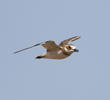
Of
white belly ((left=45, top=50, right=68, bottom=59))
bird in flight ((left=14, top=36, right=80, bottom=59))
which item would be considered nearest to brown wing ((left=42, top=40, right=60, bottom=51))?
bird in flight ((left=14, top=36, right=80, bottom=59))

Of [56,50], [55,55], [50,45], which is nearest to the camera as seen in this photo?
[50,45]

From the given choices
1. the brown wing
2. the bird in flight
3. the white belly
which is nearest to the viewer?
the brown wing

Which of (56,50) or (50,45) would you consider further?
(56,50)

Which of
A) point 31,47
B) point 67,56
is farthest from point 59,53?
point 31,47

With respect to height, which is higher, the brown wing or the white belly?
the brown wing

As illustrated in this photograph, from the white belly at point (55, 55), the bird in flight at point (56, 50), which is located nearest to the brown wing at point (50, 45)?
the bird in flight at point (56, 50)

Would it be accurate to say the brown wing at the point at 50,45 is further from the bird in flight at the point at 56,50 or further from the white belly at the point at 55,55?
the white belly at the point at 55,55

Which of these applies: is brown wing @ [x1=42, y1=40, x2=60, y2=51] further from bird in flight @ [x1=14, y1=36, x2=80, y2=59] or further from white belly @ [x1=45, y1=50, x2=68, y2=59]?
white belly @ [x1=45, y1=50, x2=68, y2=59]

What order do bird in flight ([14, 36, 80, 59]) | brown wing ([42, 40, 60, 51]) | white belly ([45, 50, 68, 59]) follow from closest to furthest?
brown wing ([42, 40, 60, 51]), bird in flight ([14, 36, 80, 59]), white belly ([45, 50, 68, 59])

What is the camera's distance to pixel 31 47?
116 ft

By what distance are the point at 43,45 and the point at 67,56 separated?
7.29ft

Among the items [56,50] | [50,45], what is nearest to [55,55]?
[56,50]

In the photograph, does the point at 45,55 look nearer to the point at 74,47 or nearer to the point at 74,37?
the point at 74,47

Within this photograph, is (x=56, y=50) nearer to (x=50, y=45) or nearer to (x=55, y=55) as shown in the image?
(x=55, y=55)
